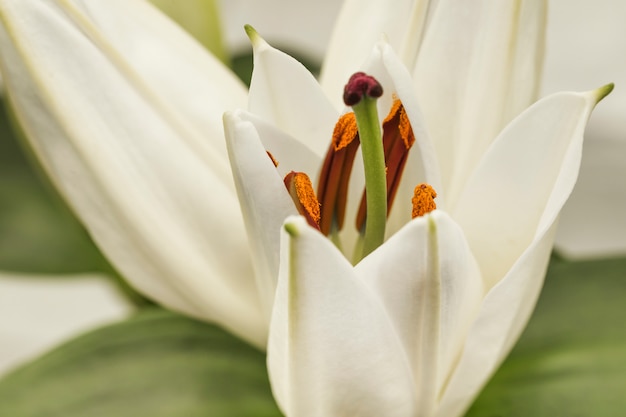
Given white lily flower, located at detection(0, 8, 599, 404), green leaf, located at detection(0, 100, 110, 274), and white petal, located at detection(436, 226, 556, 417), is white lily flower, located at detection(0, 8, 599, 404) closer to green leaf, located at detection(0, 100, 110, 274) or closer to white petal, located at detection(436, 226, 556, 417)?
white petal, located at detection(436, 226, 556, 417)

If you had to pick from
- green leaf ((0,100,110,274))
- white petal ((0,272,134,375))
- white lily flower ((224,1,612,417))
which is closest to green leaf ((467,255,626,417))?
white lily flower ((224,1,612,417))

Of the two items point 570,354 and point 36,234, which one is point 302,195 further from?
point 36,234

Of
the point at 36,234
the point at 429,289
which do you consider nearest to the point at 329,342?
the point at 429,289

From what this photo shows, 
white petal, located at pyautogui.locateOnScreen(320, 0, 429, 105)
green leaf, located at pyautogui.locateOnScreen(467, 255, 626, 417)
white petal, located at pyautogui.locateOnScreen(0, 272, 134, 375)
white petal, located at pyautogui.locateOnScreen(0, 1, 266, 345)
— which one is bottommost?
white petal, located at pyautogui.locateOnScreen(0, 272, 134, 375)

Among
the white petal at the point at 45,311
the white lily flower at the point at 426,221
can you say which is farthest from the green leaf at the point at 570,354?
the white petal at the point at 45,311

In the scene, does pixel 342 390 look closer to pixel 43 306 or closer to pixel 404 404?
pixel 404 404

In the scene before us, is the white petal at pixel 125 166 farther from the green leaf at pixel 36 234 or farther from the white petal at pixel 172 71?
the green leaf at pixel 36 234
